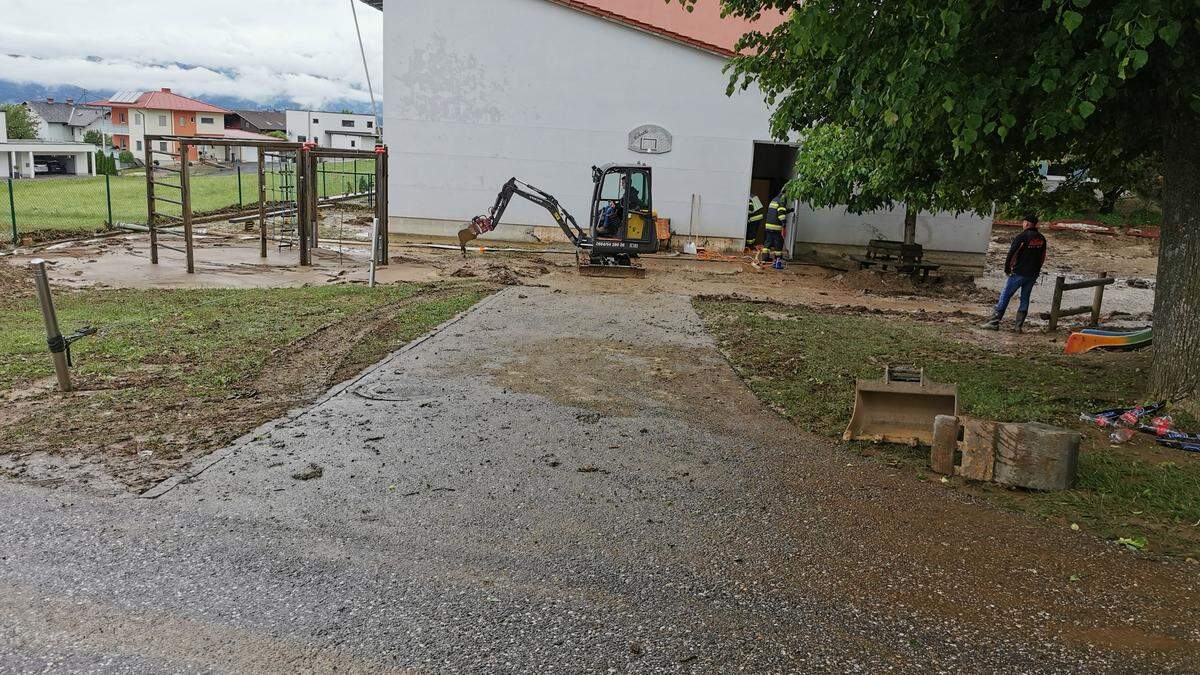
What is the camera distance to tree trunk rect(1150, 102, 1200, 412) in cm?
774

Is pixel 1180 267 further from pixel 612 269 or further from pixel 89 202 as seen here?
pixel 89 202

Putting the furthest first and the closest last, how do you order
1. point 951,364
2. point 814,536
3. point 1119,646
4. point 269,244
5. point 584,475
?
point 269,244 → point 951,364 → point 584,475 → point 814,536 → point 1119,646

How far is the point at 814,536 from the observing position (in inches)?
213

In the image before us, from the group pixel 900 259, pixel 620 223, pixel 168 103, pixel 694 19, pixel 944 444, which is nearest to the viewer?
pixel 944 444

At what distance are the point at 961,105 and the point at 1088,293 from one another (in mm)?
15737

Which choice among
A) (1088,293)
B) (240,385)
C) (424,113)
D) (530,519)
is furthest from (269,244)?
(1088,293)

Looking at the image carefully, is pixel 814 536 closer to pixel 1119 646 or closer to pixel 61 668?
pixel 1119 646

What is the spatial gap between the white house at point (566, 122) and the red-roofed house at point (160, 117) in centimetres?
8540

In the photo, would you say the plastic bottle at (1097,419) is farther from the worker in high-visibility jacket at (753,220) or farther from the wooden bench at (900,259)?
the worker in high-visibility jacket at (753,220)

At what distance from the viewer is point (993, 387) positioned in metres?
9.27

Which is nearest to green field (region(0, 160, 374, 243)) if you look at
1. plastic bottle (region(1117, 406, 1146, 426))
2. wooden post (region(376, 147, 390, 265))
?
wooden post (region(376, 147, 390, 265))

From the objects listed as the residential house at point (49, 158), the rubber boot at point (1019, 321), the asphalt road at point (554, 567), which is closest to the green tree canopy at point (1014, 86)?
the asphalt road at point (554, 567)

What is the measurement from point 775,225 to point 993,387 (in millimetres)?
13538

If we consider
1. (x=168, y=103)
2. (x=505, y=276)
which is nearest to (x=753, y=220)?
(x=505, y=276)
